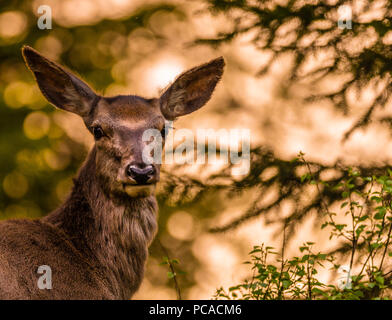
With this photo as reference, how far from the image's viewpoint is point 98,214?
20.4 feet

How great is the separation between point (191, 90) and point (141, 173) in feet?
5.38

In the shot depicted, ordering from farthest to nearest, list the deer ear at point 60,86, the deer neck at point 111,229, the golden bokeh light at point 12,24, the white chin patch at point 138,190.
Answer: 1. the golden bokeh light at point 12,24
2. the deer ear at point 60,86
3. the deer neck at point 111,229
4. the white chin patch at point 138,190

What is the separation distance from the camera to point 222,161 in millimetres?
8031

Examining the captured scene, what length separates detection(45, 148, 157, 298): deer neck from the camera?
6.15 meters

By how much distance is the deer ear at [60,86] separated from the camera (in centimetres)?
652

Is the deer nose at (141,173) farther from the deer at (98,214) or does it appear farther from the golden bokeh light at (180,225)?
the golden bokeh light at (180,225)

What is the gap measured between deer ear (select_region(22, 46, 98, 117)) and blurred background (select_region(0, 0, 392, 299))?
2.78ft

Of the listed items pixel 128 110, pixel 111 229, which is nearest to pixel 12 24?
pixel 128 110

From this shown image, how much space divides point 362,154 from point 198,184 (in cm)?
173

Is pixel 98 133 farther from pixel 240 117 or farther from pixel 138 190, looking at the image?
pixel 240 117

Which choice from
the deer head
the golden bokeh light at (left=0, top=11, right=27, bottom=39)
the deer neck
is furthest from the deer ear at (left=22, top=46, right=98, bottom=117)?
the golden bokeh light at (left=0, top=11, right=27, bottom=39)

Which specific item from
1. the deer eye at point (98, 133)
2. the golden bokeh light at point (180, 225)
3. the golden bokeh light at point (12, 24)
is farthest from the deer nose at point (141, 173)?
the golden bokeh light at point (12, 24)

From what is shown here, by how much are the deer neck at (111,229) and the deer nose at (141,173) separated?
403mm
